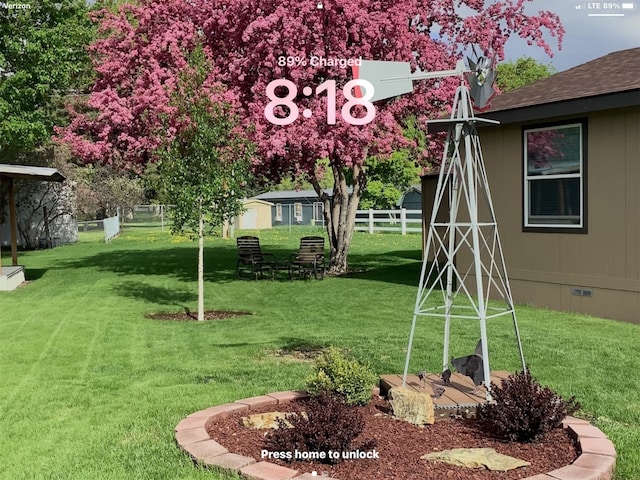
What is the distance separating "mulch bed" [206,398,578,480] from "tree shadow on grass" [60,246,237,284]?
8396mm

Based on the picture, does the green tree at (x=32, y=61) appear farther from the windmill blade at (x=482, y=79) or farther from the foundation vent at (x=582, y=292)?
the windmill blade at (x=482, y=79)

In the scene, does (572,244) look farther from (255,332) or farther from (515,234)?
(255,332)

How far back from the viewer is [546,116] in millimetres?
9555

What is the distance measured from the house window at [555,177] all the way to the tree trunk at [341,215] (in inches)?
215

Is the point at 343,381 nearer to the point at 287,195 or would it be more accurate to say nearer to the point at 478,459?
the point at 478,459

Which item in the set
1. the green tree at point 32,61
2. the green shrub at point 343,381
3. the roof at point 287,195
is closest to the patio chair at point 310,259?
the green tree at point 32,61

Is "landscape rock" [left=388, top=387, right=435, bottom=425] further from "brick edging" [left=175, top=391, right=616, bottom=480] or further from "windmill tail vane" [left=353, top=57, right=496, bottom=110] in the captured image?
"windmill tail vane" [left=353, top=57, right=496, bottom=110]

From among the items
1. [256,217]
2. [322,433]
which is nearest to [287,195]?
[256,217]

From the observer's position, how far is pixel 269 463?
338 cm

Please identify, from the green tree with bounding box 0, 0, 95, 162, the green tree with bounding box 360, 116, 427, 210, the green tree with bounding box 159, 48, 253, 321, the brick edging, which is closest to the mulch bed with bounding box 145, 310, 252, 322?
the green tree with bounding box 159, 48, 253, 321

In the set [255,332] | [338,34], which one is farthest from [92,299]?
[338,34]

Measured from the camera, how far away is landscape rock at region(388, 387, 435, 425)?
4102 millimetres

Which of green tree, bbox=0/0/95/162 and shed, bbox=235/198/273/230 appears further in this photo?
shed, bbox=235/198/273/230

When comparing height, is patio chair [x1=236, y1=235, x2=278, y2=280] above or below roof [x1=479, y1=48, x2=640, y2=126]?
below
